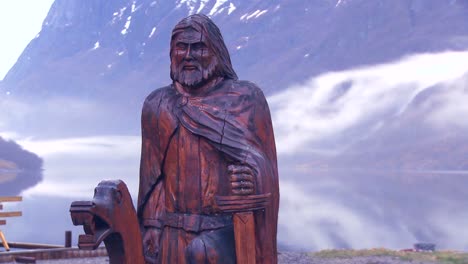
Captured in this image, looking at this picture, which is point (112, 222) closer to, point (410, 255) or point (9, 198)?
point (410, 255)

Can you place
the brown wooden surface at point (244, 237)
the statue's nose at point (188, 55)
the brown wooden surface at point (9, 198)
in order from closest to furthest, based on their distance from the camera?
the brown wooden surface at point (244, 237), the statue's nose at point (188, 55), the brown wooden surface at point (9, 198)

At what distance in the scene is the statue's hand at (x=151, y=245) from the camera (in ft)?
17.0

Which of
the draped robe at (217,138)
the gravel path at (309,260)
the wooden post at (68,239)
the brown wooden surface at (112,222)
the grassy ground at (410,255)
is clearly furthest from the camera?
the wooden post at (68,239)

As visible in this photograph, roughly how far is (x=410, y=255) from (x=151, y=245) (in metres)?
14.2

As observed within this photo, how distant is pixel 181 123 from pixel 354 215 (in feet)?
193

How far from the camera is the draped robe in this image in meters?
4.95

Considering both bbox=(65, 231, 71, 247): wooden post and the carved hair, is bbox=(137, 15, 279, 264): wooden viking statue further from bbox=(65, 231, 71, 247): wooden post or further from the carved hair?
bbox=(65, 231, 71, 247): wooden post

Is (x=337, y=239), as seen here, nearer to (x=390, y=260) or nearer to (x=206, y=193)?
(x=390, y=260)

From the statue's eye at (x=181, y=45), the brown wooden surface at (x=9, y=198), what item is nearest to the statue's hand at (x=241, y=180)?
the statue's eye at (x=181, y=45)

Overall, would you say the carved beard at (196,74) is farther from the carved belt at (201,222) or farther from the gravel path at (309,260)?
the gravel path at (309,260)

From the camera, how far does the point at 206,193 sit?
197 inches

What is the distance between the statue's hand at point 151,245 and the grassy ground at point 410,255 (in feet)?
43.0

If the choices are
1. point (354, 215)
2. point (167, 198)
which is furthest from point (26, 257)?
point (354, 215)

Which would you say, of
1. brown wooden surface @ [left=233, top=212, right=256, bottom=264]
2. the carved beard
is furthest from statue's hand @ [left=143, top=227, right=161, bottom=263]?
the carved beard
